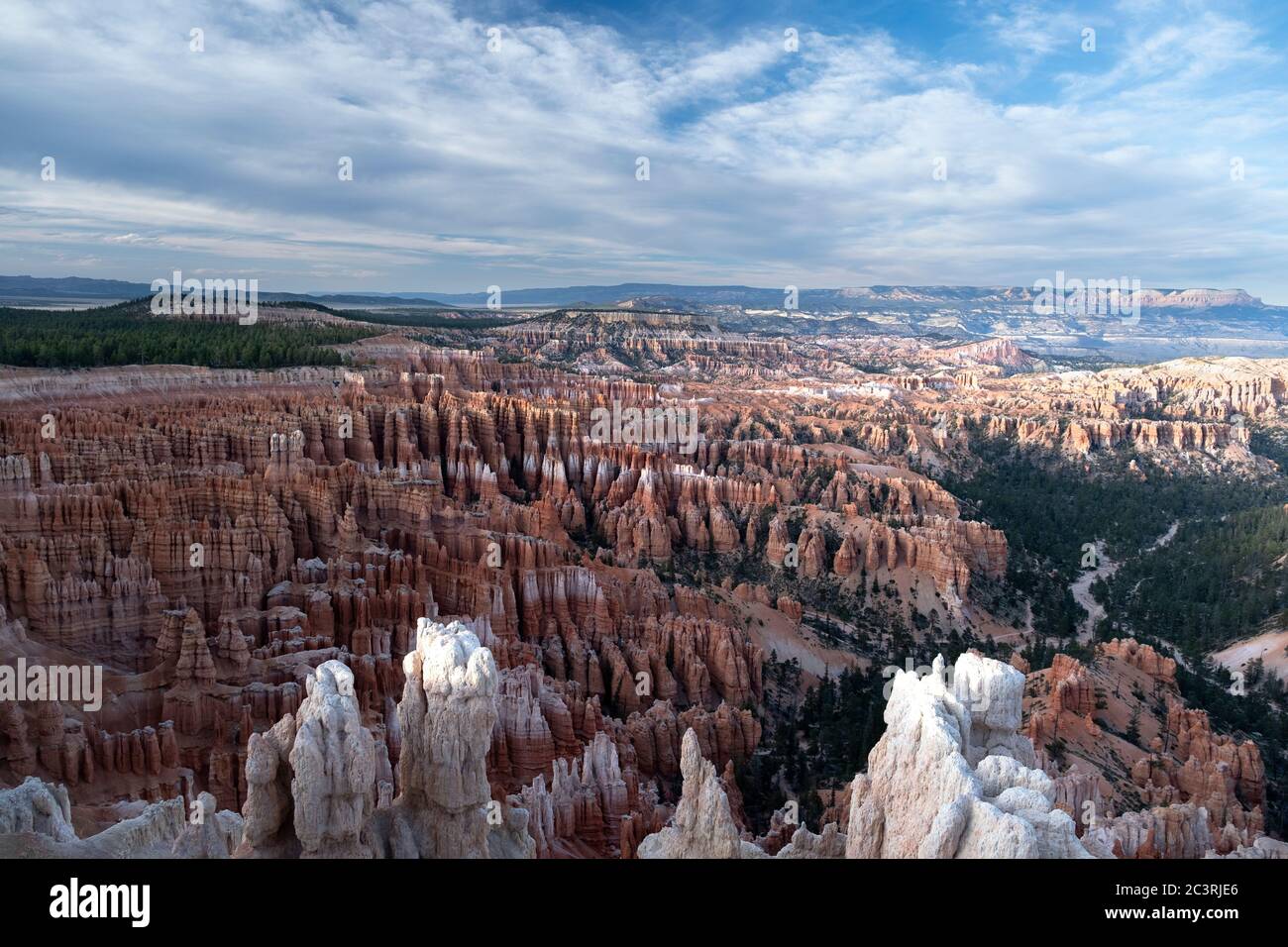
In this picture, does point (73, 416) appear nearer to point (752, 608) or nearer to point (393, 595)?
point (393, 595)

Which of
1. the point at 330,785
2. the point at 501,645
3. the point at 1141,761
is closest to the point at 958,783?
the point at 330,785

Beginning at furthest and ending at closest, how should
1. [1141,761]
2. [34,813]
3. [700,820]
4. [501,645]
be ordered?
[501,645], [1141,761], [700,820], [34,813]

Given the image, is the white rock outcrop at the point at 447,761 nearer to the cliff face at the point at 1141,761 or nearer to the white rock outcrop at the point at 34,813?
the white rock outcrop at the point at 34,813

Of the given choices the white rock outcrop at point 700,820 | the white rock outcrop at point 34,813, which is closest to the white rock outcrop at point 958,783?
the white rock outcrop at point 700,820

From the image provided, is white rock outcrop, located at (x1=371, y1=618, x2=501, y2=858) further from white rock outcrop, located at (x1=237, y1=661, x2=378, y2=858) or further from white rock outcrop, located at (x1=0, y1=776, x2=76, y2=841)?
white rock outcrop, located at (x1=0, y1=776, x2=76, y2=841)

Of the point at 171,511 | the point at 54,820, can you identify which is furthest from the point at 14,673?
the point at 171,511

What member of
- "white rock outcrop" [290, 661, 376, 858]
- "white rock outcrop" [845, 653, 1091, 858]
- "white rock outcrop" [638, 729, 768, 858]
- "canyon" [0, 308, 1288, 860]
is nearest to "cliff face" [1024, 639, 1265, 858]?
"canyon" [0, 308, 1288, 860]

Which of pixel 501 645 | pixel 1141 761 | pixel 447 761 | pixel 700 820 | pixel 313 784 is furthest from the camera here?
pixel 501 645

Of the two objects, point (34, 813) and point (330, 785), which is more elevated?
point (330, 785)

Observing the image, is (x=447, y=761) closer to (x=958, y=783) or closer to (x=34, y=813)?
(x=34, y=813)
